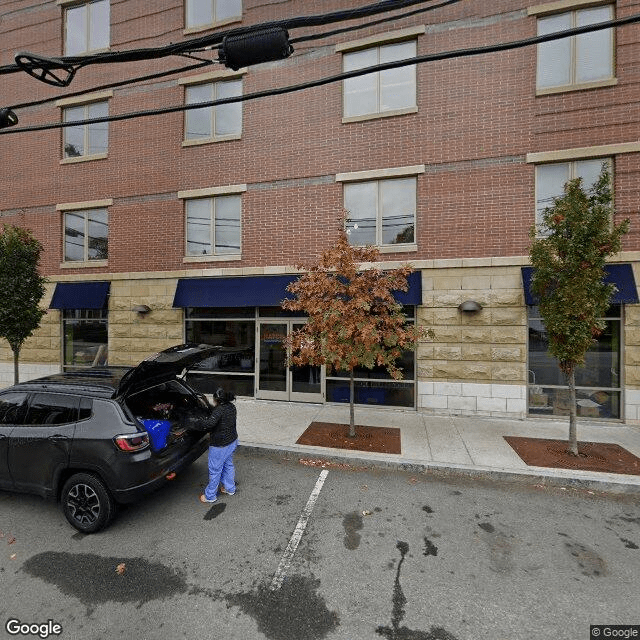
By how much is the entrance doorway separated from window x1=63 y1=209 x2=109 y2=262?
20.2 feet

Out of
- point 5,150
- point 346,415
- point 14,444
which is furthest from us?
point 5,150

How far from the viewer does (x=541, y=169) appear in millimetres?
8609

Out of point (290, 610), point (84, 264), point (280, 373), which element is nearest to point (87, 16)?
point (84, 264)

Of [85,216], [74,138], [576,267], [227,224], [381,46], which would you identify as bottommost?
[576,267]

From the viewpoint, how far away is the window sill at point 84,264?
11283 mm

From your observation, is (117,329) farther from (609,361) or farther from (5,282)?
(609,361)

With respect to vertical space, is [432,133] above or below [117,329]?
above

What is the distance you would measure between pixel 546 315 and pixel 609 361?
3757 millimetres

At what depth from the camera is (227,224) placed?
10.6 metres

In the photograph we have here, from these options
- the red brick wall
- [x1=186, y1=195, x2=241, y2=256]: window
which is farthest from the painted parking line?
[x1=186, y1=195, x2=241, y2=256]: window

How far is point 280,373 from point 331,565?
6.78m

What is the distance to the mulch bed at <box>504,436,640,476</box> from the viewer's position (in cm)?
581

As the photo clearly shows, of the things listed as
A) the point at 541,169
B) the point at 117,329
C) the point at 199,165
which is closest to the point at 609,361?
the point at 541,169

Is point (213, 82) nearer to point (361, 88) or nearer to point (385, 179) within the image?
point (361, 88)
